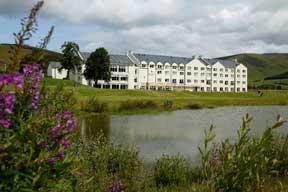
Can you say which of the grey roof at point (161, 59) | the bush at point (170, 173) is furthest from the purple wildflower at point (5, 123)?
the grey roof at point (161, 59)

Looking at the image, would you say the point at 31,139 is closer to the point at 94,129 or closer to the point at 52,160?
the point at 52,160

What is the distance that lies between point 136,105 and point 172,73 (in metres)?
69.3

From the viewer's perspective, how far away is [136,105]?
57.7 m

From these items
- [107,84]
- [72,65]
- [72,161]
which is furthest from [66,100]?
[107,84]

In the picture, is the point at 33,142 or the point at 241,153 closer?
the point at 33,142

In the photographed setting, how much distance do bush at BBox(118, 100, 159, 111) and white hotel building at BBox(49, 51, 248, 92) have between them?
49947 millimetres

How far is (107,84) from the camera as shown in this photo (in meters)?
112

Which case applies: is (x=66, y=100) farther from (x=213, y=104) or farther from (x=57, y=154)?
(x=213, y=104)

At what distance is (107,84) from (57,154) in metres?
109

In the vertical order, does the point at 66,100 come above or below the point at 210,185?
above

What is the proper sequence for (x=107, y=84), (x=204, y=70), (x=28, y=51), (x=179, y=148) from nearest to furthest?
1. (x=28, y=51)
2. (x=179, y=148)
3. (x=107, y=84)
4. (x=204, y=70)

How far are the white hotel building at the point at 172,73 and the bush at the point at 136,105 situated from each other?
49.9 meters

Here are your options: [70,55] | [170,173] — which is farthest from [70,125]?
[70,55]

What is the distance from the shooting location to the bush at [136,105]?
56097 millimetres
